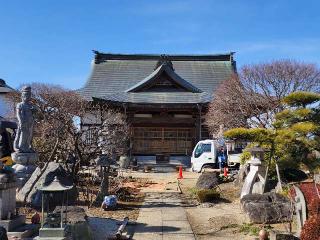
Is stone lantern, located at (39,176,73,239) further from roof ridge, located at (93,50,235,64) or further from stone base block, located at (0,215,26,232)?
roof ridge, located at (93,50,235,64)

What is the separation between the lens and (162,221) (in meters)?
11.5

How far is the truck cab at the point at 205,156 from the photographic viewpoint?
26.8 m

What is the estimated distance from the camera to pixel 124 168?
28969 mm

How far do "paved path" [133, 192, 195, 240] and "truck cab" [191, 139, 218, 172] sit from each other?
11.1 m

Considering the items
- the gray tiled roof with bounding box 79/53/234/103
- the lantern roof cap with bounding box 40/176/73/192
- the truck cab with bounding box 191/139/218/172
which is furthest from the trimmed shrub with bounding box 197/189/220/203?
the gray tiled roof with bounding box 79/53/234/103

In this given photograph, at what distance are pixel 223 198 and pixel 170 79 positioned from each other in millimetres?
19821

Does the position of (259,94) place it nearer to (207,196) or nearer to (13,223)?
(207,196)

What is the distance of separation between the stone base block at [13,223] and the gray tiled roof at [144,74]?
23117mm

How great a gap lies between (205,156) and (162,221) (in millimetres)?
15792

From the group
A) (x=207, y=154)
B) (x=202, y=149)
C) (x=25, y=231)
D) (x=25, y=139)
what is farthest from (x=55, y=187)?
(x=202, y=149)

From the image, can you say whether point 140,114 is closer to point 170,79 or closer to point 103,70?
point 170,79

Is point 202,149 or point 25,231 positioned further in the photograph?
point 202,149

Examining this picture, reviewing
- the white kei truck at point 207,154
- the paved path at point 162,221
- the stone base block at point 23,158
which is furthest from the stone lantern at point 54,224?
the white kei truck at point 207,154

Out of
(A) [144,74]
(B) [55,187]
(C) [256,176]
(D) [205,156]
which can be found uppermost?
(A) [144,74]
